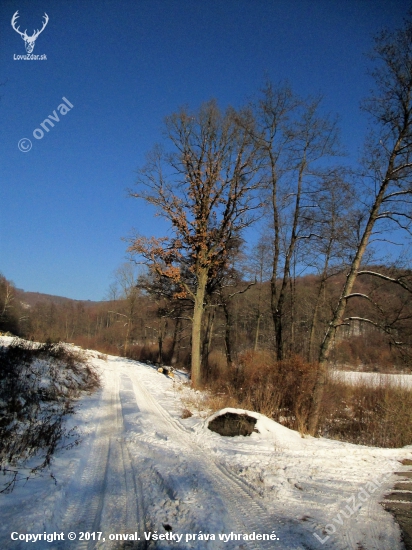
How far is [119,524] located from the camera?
338cm

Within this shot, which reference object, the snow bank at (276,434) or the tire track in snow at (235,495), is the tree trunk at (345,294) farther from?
the tire track in snow at (235,495)

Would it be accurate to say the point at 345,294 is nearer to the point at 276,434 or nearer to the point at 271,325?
the point at 276,434

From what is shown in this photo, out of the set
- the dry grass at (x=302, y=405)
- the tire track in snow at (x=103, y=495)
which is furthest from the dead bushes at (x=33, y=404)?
the dry grass at (x=302, y=405)

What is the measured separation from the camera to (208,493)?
→ 13.5 ft

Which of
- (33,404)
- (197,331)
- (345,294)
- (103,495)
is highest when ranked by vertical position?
(345,294)

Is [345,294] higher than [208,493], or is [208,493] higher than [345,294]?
[345,294]

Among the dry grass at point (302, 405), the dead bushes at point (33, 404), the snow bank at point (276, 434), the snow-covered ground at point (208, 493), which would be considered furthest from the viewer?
the dry grass at point (302, 405)

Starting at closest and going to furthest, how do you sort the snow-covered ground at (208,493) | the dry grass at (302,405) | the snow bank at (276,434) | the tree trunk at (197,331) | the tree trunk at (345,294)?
the snow-covered ground at (208,493) < the snow bank at (276,434) < the dry grass at (302,405) < the tree trunk at (345,294) < the tree trunk at (197,331)

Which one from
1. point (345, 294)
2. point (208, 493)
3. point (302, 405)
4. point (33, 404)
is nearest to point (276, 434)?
point (302, 405)

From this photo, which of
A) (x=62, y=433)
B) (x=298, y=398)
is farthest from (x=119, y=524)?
(x=298, y=398)

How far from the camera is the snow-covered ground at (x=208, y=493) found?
3.21m

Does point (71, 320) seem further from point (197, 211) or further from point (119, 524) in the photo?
point (119, 524)

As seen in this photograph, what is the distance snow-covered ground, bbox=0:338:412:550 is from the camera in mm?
3205

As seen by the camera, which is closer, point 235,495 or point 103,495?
point 103,495
